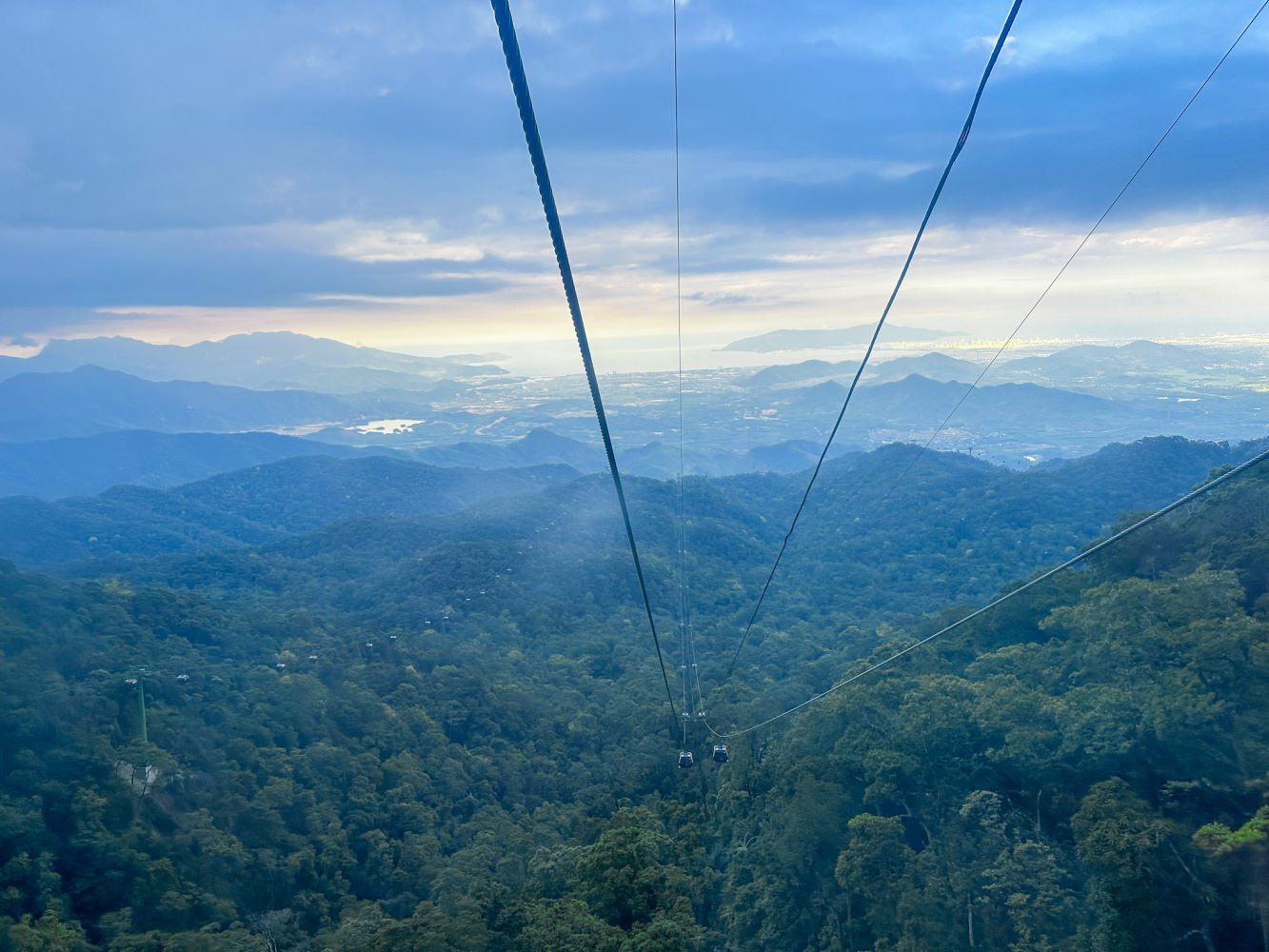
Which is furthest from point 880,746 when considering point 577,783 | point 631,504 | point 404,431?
point 404,431

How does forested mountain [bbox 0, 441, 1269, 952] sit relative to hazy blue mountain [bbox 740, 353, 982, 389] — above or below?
below

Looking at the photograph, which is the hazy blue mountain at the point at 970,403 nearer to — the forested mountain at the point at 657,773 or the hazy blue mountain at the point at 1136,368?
the hazy blue mountain at the point at 1136,368

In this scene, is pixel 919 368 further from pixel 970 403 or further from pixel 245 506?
pixel 245 506

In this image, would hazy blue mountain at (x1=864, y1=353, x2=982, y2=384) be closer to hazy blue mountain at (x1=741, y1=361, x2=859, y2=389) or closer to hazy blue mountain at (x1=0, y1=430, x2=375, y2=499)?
hazy blue mountain at (x1=741, y1=361, x2=859, y2=389)

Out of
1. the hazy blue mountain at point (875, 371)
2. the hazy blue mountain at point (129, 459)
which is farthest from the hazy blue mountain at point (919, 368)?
the hazy blue mountain at point (129, 459)

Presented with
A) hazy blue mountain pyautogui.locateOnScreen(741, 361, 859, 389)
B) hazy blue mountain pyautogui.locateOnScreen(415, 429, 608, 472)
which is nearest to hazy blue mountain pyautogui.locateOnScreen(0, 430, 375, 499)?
hazy blue mountain pyautogui.locateOnScreen(415, 429, 608, 472)

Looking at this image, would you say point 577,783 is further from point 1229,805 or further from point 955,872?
point 1229,805
